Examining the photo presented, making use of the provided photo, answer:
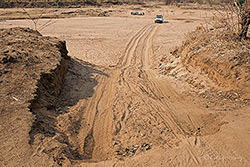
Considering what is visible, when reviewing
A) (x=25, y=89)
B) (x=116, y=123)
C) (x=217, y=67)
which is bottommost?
(x=116, y=123)

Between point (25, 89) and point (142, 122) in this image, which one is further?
point (142, 122)

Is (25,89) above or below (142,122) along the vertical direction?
above

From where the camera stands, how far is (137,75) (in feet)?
29.4

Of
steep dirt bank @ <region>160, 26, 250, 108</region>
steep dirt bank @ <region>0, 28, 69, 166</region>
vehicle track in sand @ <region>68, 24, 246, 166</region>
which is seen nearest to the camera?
steep dirt bank @ <region>0, 28, 69, 166</region>

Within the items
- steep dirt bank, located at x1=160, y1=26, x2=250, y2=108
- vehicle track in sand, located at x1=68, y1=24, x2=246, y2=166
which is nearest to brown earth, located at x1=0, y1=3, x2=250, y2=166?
vehicle track in sand, located at x1=68, y1=24, x2=246, y2=166

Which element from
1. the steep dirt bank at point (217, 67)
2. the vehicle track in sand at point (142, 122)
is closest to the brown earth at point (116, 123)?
the vehicle track in sand at point (142, 122)

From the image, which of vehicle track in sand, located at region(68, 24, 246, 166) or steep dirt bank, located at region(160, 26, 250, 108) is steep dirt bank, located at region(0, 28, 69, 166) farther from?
steep dirt bank, located at region(160, 26, 250, 108)

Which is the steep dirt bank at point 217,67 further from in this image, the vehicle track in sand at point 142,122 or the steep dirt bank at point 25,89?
the steep dirt bank at point 25,89

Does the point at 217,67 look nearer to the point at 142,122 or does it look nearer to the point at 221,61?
the point at 221,61

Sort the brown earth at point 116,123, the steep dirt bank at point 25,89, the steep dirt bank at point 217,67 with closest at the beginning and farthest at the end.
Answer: the steep dirt bank at point 25,89
the brown earth at point 116,123
the steep dirt bank at point 217,67

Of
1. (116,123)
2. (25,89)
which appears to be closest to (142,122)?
(116,123)

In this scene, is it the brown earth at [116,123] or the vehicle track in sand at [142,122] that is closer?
the brown earth at [116,123]

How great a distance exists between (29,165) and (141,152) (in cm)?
223

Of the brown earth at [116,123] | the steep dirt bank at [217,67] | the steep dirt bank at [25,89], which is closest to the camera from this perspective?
the steep dirt bank at [25,89]
